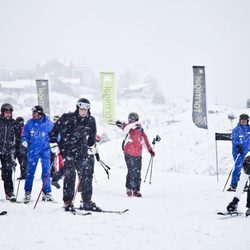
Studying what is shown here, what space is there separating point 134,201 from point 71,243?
390cm

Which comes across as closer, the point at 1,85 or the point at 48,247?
the point at 48,247

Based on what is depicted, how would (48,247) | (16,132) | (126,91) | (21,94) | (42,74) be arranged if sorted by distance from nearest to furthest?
(48,247) → (16,132) → (21,94) → (126,91) → (42,74)

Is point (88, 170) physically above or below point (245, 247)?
above

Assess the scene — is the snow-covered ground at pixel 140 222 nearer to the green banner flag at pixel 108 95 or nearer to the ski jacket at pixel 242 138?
the ski jacket at pixel 242 138

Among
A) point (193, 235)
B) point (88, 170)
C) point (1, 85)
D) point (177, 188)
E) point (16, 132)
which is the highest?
point (1, 85)

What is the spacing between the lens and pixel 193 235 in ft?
15.1

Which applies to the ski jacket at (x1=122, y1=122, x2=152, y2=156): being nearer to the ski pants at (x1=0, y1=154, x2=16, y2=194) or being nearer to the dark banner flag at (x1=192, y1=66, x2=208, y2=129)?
the ski pants at (x1=0, y1=154, x2=16, y2=194)

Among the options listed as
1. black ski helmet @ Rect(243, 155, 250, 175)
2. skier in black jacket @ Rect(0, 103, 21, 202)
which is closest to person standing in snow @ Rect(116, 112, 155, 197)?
skier in black jacket @ Rect(0, 103, 21, 202)

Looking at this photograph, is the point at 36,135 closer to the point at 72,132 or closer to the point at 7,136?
the point at 7,136

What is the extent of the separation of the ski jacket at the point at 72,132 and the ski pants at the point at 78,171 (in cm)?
12

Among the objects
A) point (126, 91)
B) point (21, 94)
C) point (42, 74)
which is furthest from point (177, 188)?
point (42, 74)

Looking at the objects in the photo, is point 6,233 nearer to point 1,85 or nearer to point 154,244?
point 154,244

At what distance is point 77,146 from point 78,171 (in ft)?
1.55

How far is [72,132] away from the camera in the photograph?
19.4 feet
